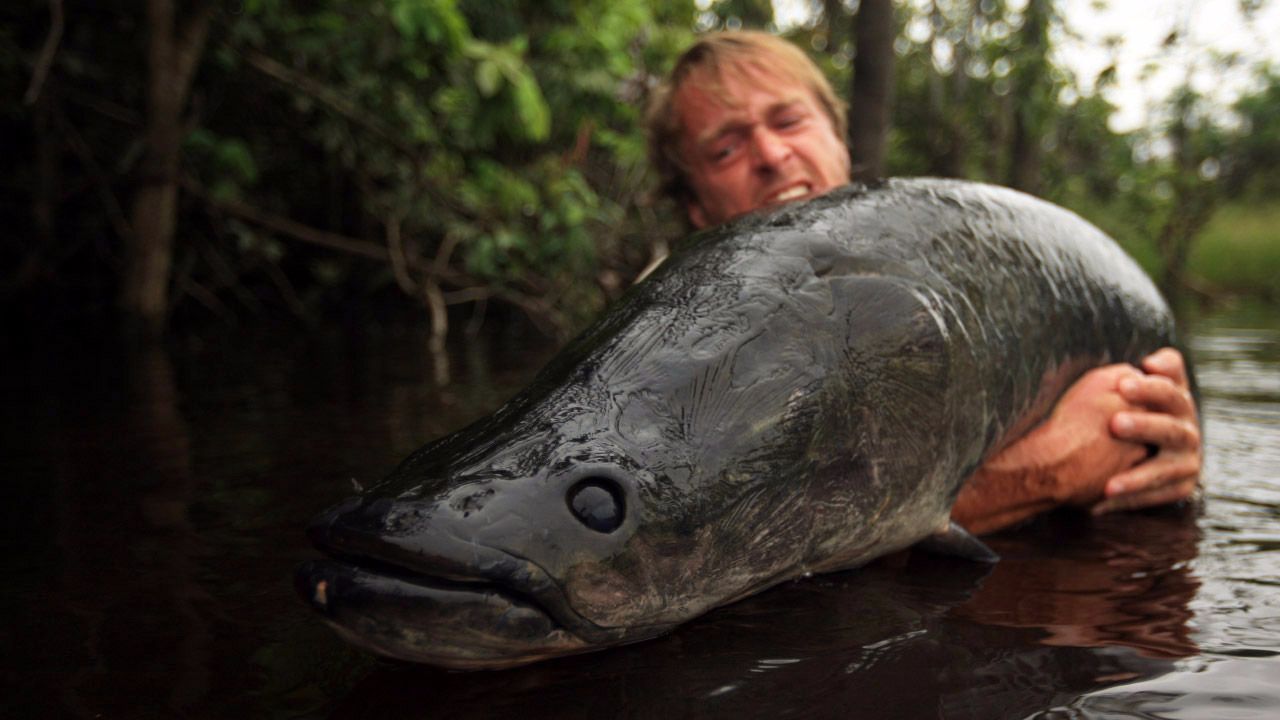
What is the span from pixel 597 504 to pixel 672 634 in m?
0.35

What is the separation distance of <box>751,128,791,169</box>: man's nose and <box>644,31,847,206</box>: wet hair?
0.25m

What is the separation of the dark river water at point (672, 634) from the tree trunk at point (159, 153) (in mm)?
3365

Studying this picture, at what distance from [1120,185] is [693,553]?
19.4m

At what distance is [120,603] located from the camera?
173 centimetres

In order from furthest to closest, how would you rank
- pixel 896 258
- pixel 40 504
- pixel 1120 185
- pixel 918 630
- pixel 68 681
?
pixel 1120 185 → pixel 40 504 → pixel 896 258 → pixel 918 630 → pixel 68 681

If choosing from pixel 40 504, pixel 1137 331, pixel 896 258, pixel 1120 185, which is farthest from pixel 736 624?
pixel 1120 185

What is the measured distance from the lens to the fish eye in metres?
1.29

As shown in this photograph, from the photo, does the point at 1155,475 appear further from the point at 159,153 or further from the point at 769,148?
the point at 159,153

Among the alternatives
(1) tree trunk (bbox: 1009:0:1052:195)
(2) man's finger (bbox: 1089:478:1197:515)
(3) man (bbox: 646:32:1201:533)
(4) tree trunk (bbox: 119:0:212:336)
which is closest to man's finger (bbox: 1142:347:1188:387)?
(3) man (bbox: 646:32:1201:533)

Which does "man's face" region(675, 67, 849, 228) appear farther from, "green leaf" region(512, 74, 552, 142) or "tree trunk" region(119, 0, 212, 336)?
"tree trunk" region(119, 0, 212, 336)

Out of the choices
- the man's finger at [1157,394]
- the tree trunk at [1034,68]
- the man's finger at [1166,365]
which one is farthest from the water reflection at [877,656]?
the tree trunk at [1034,68]

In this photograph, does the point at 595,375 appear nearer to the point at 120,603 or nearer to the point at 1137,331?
the point at 120,603

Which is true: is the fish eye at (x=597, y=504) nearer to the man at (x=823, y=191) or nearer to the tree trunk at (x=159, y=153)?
the man at (x=823, y=191)

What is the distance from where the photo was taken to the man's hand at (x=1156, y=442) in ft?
7.66
